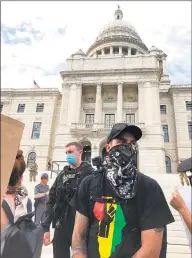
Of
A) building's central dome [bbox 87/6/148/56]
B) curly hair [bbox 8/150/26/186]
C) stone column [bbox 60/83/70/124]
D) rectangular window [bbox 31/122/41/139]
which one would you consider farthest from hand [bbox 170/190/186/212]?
building's central dome [bbox 87/6/148/56]

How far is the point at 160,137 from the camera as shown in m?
23.2

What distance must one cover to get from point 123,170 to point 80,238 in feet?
2.11

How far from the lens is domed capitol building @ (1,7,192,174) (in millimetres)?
23859

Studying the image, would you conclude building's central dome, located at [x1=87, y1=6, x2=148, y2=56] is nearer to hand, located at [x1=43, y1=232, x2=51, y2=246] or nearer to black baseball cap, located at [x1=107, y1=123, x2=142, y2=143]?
hand, located at [x1=43, y1=232, x2=51, y2=246]

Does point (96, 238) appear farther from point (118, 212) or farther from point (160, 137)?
point (160, 137)

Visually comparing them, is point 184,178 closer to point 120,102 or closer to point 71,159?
point 71,159

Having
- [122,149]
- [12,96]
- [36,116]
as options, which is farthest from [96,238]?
[12,96]

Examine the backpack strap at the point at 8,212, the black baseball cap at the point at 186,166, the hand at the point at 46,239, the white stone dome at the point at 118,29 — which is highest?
the white stone dome at the point at 118,29

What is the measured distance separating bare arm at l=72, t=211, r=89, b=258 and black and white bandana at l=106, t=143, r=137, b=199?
0.38m

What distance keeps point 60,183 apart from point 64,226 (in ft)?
1.97

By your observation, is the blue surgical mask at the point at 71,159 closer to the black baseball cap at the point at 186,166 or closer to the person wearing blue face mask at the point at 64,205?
the person wearing blue face mask at the point at 64,205

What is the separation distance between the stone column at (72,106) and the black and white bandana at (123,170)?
23315mm

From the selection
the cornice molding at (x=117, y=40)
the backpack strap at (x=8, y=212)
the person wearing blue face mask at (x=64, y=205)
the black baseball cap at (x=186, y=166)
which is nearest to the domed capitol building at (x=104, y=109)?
the cornice molding at (x=117, y=40)

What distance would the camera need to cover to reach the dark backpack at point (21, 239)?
3.20ft
